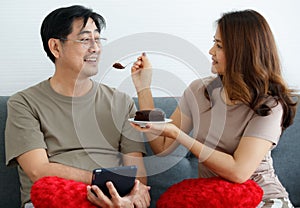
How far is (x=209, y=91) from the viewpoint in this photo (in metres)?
1.99

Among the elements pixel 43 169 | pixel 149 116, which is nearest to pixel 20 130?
pixel 43 169

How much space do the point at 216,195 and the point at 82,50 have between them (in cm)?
82

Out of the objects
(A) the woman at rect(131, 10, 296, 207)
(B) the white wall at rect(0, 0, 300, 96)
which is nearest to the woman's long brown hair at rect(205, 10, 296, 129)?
(A) the woman at rect(131, 10, 296, 207)

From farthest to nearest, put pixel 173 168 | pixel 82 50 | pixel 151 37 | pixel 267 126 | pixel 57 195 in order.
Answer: pixel 151 37 < pixel 173 168 < pixel 82 50 < pixel 267 126 < pixel 57 195

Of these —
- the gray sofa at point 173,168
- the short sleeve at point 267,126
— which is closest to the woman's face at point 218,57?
the short sleeve at point 267,126

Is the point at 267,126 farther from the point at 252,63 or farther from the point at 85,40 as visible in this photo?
the point at 85,40

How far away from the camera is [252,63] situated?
1.83 meters

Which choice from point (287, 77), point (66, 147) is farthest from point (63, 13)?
point (287, 77)

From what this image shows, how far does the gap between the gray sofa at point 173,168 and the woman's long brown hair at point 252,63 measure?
0.39m

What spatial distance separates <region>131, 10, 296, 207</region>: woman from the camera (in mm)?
1763

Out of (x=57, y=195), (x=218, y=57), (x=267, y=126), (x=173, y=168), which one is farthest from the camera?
(x=173, y=168)

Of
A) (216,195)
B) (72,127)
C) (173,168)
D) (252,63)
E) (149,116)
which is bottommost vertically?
(173,168)

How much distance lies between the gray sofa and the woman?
0.66 ft

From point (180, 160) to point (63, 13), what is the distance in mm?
824
